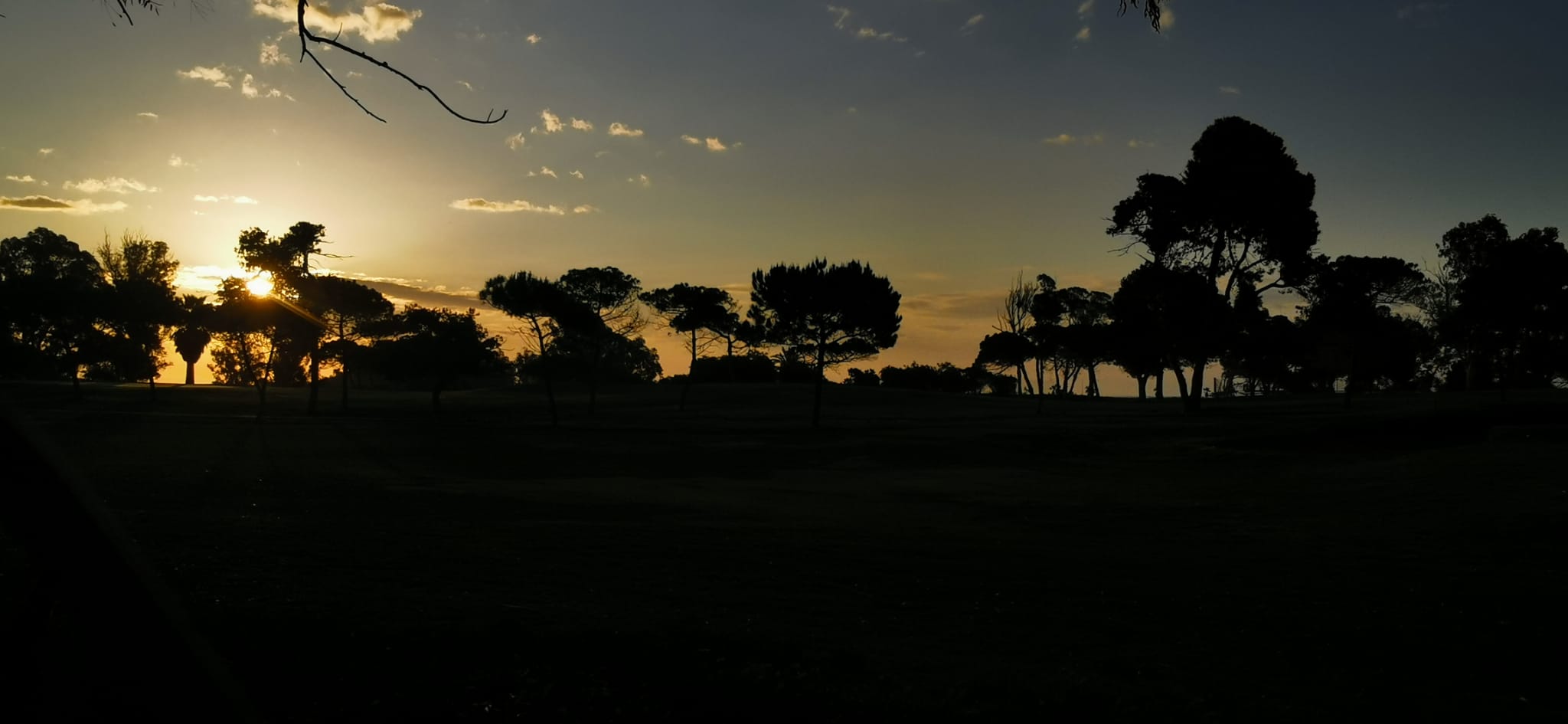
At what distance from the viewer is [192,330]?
9325cm

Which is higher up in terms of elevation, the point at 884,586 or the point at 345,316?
the point at 345,316

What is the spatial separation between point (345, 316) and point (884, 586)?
76.4 meters

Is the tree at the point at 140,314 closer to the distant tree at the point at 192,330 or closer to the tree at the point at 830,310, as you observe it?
the distant tree at the point at 192,330

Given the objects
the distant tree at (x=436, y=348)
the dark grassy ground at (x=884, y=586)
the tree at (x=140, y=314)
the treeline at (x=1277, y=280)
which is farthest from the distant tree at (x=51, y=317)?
the treeline at (x=1277, y=280)

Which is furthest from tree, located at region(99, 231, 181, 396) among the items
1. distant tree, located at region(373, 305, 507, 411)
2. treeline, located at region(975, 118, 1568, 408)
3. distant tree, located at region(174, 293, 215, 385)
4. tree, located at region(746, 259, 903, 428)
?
treeline, located at region(975, 118, 1568, 408)

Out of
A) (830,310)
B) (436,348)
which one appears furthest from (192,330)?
(830,310)

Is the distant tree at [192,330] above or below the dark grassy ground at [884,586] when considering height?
above

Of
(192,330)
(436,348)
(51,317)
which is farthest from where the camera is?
(192,330)

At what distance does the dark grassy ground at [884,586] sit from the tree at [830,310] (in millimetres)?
33868

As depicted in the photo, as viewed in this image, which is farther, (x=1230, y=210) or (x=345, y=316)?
(x=345, y=316)

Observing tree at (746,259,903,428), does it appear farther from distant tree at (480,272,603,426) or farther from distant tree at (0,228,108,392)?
distant tree at (0,228,108,392)

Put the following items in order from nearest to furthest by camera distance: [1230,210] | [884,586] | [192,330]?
[884,586]
[1230,210]
[192,330]

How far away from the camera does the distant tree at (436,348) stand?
7788 centimetres

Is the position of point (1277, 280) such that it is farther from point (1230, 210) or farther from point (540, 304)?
point (540, 304)
